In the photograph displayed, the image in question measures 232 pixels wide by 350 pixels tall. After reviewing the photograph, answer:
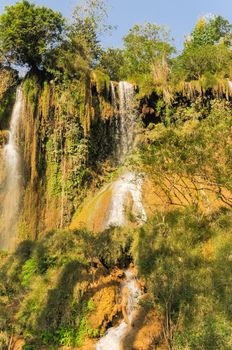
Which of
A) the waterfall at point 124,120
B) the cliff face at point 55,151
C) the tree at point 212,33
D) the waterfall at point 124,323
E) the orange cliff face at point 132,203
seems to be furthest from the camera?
the tree at point 212,33

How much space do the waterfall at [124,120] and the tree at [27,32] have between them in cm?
442

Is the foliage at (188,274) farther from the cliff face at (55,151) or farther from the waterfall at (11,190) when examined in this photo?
the waterfall at (11,190)

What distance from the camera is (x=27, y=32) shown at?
22.4 metres

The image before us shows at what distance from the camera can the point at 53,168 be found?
870 inches

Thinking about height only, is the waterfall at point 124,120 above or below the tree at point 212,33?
below

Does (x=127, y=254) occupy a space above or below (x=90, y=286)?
above

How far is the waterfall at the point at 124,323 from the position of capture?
11308 millimetres

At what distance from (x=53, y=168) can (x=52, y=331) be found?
36.7 ft

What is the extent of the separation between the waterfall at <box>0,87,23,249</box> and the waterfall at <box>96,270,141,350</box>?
9623 mm

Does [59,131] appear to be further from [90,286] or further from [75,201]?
[90,286]

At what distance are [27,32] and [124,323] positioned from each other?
53.7ft

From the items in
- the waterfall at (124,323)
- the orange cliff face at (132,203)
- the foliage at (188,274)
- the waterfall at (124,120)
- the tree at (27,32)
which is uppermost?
the tree at (27,32)

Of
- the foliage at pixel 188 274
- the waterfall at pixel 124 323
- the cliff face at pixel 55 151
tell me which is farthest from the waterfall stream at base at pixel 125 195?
the cliff face at pixel 55 151

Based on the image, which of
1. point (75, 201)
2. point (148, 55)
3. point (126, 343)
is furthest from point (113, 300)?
point (148, 55)
